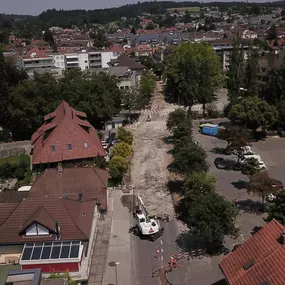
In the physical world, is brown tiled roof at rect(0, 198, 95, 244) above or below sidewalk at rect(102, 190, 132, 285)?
above

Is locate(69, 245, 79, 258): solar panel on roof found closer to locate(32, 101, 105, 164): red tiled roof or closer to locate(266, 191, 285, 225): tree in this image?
locate(266, 191, 285, 225): tree

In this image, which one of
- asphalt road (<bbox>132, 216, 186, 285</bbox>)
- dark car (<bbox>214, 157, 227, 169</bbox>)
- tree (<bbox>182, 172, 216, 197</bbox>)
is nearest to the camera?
asphalt road (<bbox>132, 216, 186, 285</bbox>)

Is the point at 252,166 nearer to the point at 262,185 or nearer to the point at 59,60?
the point at 262,185

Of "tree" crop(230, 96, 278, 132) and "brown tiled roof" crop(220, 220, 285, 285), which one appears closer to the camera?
"brown tiled roof" crop(220, 220, 285, 285)

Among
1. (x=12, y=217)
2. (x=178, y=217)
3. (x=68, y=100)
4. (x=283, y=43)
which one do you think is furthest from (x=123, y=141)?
(x=283, y=43)

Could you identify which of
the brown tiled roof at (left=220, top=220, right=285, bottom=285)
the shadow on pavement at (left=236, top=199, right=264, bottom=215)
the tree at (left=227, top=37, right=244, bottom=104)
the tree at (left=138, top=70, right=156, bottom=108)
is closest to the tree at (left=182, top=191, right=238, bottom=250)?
the brown tiled roof at (left=220, top=220, right=285, bottom=285)

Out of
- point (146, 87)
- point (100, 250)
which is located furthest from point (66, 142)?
point (146, 87)

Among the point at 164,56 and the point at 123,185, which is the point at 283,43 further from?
the point at 123,185
